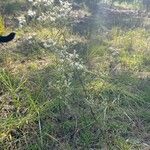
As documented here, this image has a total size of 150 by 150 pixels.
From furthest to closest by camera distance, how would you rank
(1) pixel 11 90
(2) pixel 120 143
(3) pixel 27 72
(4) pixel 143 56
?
1. (4) pixel 143 56
2. (3) pixel 27 72
3. (1) pixel 11 90
4. (2) pixel 120 143

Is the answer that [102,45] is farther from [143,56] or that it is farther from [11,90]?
[11,90]

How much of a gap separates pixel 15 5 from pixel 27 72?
3533 mm

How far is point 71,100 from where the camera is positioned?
16.2ft

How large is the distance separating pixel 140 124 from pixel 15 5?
4.91m

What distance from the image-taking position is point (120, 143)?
13.8 ft

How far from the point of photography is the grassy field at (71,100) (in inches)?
169

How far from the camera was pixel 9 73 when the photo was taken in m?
5.28

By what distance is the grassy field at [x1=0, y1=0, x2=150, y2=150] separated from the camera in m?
4.29

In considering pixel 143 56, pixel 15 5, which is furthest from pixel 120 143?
pixel 15 5

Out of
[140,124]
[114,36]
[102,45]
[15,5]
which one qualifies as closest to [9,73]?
[140,124]

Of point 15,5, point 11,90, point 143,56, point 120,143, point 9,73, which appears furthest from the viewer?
point 15,5

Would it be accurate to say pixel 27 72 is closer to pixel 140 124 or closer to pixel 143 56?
pixel 140 124

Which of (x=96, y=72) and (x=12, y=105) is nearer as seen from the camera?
(x=12, y=105)

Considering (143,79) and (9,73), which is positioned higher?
(9,73)
